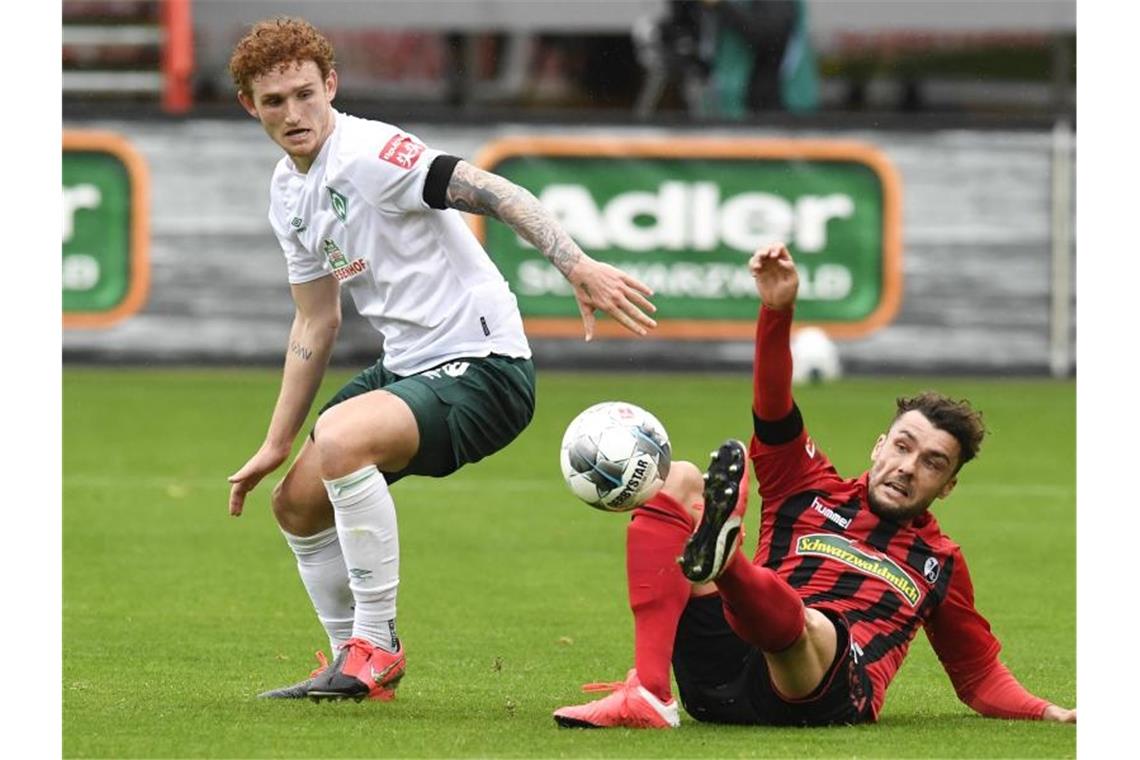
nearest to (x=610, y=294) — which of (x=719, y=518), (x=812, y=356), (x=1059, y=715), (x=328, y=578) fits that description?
(x=719, y=518)

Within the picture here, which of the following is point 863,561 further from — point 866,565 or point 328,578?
point 328,578

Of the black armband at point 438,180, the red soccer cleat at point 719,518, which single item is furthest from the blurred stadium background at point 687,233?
the red soccer cleat at point 719,518

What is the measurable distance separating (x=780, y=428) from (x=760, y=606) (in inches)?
31.1

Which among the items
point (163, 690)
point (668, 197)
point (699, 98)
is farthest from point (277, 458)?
point (699, 98)

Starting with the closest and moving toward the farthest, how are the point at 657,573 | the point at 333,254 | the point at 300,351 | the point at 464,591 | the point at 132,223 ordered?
the point at 657,573 < the point at 333,254 < the point at 300,351 < the point at 464,591 < the point at 132,223

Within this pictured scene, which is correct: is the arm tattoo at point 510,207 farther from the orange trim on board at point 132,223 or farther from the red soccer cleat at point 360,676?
the orange trim on board at point 132,223

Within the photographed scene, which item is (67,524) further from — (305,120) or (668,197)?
(668,197)

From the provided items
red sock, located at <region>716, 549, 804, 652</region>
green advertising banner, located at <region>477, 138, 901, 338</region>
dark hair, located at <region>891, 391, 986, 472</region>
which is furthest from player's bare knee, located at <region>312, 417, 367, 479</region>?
green advertising banner, located at <region>477, 138, 901, 338</region>

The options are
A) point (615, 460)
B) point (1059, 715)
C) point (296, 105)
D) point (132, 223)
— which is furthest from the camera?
point (132, 223)

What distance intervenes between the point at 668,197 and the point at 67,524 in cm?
709

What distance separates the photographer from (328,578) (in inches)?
256

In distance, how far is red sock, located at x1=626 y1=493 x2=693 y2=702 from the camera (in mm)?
5566

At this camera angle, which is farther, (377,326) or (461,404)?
(377,326)

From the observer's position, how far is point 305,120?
625 centimetres
